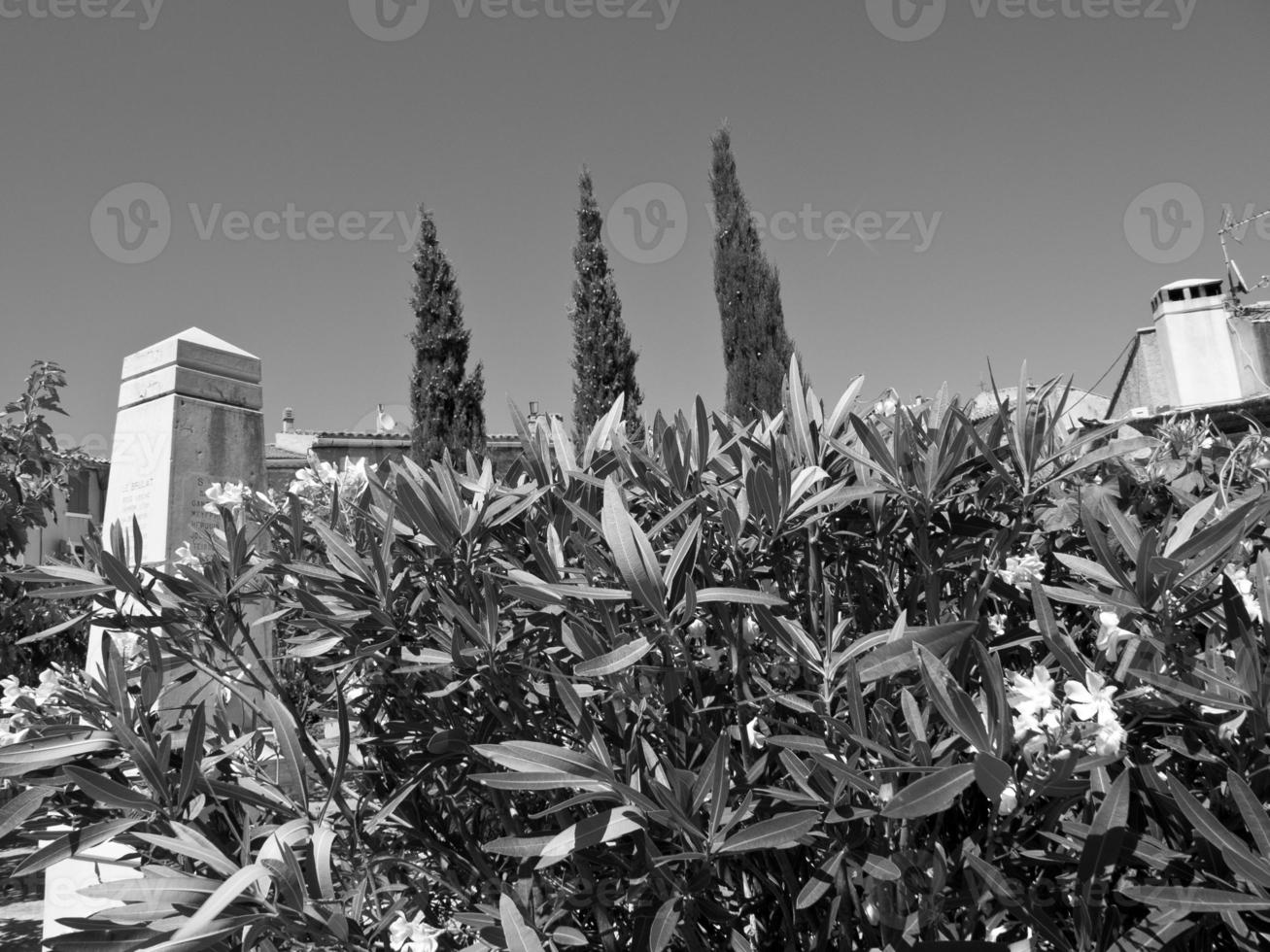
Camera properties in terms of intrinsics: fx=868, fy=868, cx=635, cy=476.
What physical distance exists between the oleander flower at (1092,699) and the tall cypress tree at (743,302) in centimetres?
1182

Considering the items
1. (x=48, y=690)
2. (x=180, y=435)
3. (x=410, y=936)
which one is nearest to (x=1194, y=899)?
(x=410, y=936)

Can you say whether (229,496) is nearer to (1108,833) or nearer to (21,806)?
(21,806)

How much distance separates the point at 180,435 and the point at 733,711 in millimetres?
3733

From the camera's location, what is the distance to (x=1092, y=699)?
0.74 metres

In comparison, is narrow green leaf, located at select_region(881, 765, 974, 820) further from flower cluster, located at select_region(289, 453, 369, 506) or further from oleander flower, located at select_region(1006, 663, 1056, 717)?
flower cluster, located at select_region(289, 453, 369, 506)

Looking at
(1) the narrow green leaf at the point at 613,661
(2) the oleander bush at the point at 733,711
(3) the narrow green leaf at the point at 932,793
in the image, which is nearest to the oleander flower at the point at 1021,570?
(2) the oleander bush at the point at 733,711

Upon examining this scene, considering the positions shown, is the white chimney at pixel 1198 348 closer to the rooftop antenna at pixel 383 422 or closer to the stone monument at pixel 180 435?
the stone monument at pixel 180 435

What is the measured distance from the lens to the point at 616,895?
3.09ft

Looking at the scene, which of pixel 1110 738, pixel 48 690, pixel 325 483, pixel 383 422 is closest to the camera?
pixel 1110 738

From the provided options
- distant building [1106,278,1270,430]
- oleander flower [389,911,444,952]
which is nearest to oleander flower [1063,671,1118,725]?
oleander flower [389,911,444,952]

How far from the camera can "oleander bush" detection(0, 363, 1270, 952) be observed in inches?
30.9

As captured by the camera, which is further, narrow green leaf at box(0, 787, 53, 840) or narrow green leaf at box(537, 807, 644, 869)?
narrow green leaf at box(0, 787, 53, 840)

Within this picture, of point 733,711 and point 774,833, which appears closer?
point 774,833

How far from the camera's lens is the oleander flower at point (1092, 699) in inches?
28.8
